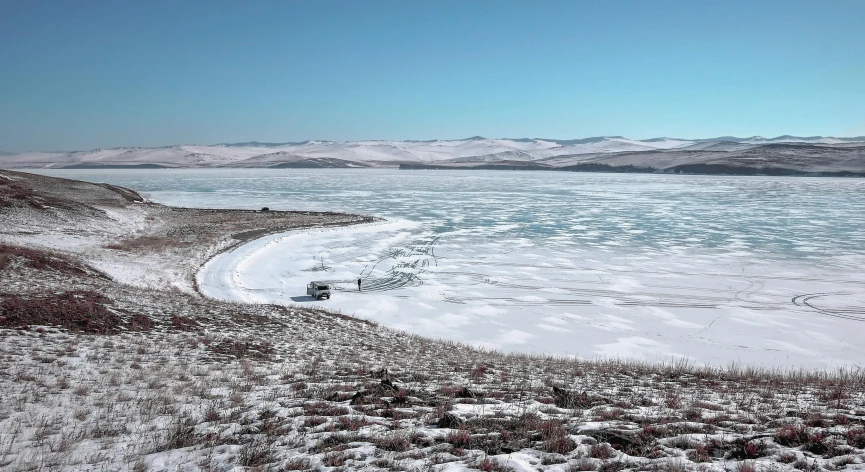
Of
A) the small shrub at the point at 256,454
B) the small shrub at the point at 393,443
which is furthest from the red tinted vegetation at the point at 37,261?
the small shrub at the point at 393,443

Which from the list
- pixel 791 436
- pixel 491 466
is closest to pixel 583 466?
pixel 491 466

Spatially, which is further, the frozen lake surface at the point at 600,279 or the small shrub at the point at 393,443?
the frozen lake surface at the point at 600,279

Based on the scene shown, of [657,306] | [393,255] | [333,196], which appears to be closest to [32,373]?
[657,306]

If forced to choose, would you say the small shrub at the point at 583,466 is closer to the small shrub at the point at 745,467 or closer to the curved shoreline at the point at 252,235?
the small shrub at the point at 745,467

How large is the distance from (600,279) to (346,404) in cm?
2073

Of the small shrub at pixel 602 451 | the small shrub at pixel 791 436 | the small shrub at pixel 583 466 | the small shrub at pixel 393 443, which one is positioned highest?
the small shrub at pixel 791 436

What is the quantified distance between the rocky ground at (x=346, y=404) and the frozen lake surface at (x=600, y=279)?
5.18 meters

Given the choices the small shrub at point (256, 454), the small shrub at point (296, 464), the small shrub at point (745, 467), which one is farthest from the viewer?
the small shrub at point (256, 454)

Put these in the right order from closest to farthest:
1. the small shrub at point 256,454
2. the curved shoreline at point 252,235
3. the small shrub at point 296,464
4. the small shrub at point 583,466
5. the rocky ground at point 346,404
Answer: the small shrub at point 583,466
the small shrub at point 296,464
the small shrub at point 256,454
the rocky ground at point 346,404
the curved shoreline at point 252,235

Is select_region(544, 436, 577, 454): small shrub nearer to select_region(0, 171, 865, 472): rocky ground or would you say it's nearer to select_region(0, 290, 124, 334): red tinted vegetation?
select_region(0, 171, 865, 472): rocky ground

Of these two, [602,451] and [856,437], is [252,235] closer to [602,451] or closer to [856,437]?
[602,451]

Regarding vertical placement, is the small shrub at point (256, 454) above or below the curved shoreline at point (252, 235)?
above

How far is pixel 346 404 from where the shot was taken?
8.38m

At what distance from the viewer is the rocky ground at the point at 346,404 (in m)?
6.14
